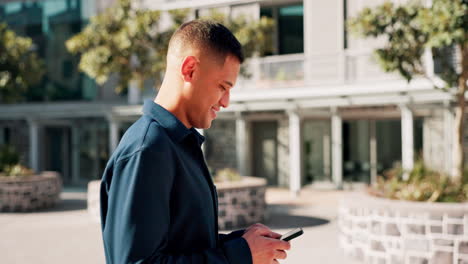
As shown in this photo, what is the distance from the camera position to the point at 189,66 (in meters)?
1.48

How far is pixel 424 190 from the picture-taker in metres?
6.80

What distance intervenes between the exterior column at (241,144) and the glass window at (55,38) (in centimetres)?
678

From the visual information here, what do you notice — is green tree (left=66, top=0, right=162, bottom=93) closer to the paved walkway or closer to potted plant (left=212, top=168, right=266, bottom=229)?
the paved walkway

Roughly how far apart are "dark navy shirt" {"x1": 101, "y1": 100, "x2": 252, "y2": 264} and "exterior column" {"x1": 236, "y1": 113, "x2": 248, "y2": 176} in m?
16.4

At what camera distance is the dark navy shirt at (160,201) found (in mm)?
1251

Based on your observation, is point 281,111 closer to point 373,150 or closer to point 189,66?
point 373,150

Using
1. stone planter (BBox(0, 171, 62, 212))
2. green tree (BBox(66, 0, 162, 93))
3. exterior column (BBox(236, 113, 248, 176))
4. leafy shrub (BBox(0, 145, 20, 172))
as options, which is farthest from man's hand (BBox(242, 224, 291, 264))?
exterior column (BBox(236, 113, 248, 176))

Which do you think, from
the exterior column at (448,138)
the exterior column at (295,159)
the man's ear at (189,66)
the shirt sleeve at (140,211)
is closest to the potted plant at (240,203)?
the exterior column at (295,159)

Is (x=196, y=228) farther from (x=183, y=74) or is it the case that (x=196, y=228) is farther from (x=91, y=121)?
(x=91, y=121)

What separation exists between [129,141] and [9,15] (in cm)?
2331

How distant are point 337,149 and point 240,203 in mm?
8500

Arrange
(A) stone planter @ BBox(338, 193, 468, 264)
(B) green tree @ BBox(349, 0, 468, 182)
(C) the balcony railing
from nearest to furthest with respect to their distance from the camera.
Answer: (A) stone planter @ BBox(338, 193, 468, 264) → (B) green tree @ BBox(349, 0, 468, 182) → (C) the balcony railing

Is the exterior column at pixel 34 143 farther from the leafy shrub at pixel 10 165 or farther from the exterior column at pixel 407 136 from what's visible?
the exterior column at pixel 407 136

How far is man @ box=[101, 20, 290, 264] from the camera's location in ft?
4.13
